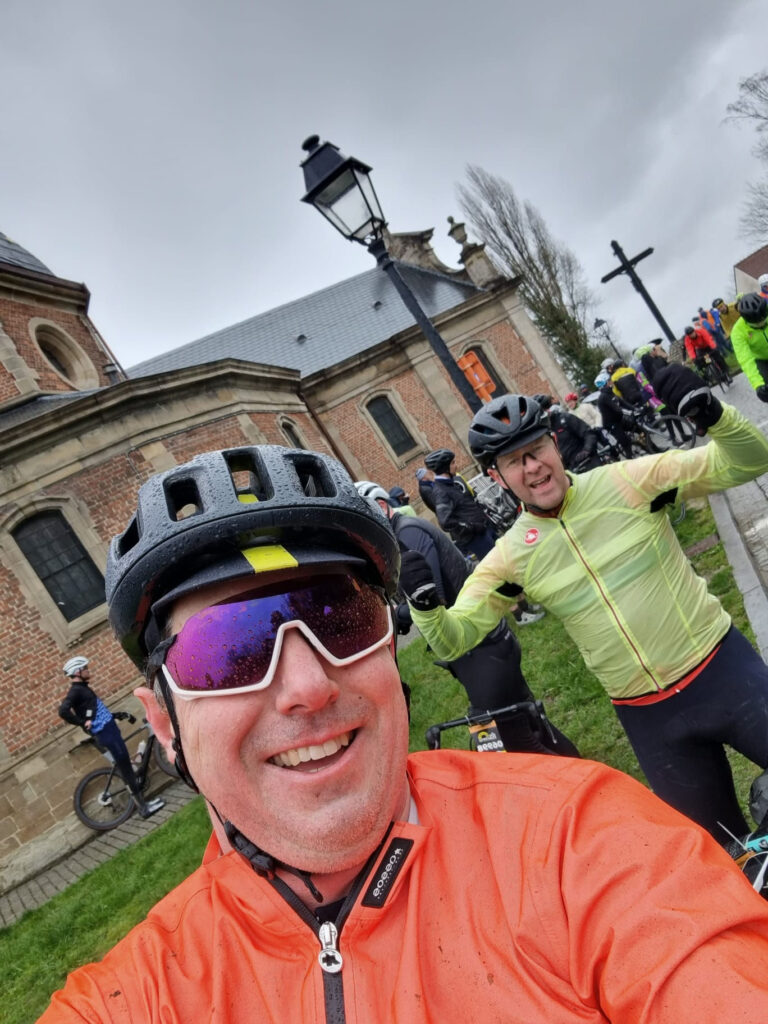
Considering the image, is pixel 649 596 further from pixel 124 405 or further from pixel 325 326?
→ pixel 325 326

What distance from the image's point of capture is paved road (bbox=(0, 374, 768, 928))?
435cm

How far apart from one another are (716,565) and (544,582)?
137 inches

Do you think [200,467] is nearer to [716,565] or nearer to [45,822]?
[716,565]

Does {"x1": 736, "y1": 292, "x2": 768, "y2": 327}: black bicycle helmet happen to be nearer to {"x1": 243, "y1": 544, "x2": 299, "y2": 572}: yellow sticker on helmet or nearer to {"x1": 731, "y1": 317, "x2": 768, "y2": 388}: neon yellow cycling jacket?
{"x1": 731, "y1": 317, "x2": 768, "y2": 388}: neon yellow cycling jacket

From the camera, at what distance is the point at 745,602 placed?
4.21 metres

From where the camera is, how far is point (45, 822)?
9805 millimetres

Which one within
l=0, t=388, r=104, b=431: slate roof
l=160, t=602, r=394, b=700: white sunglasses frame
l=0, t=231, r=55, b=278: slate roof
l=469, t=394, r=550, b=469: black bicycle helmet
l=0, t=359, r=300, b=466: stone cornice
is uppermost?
l=0, t=231, r=55, b=278: slate roof

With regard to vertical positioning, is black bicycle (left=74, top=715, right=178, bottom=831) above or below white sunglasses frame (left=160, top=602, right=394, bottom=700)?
below

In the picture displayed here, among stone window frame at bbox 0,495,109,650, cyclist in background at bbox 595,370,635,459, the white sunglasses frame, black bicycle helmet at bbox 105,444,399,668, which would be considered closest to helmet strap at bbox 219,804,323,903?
the white sunglasses frame

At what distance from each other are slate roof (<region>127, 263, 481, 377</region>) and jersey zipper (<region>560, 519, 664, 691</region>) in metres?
20.3

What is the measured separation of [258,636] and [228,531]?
0.91ft

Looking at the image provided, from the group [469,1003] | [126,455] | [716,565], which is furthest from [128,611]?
[126,455]

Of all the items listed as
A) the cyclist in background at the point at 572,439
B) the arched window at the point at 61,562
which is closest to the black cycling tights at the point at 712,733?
the cyclist in background at the point at 572,439

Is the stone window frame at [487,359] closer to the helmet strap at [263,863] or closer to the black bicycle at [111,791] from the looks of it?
the black bicycle at [111,791]
